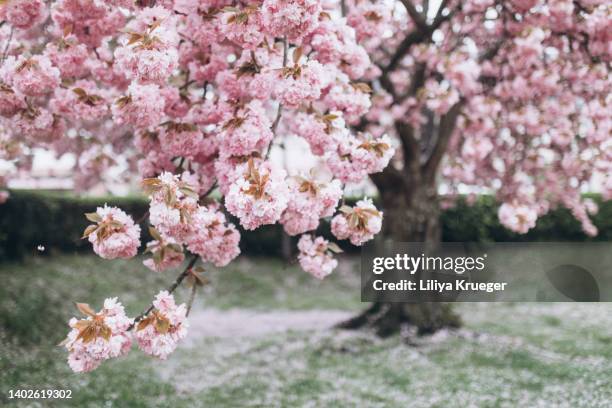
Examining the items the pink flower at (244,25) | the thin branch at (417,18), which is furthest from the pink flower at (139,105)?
the thin branch at (417,18)

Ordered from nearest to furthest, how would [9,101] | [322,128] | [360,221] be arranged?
1. [360,221]
2. [322,128]
3. [9,101]

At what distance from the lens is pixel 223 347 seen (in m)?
7.78

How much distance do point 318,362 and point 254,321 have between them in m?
3.34

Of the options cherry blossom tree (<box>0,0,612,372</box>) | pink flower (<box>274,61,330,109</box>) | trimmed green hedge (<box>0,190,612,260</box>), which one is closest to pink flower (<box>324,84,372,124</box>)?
cherry blossom tree (<box>0,0,612,372</box>)

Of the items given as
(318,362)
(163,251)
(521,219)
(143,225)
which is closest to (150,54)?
(163,251)

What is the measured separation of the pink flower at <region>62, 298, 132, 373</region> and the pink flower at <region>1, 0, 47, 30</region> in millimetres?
1832

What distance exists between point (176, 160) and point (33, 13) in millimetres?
1189

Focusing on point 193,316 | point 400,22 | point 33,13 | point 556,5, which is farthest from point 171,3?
point 193,316

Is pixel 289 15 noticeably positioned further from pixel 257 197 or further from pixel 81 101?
pixel 81 101

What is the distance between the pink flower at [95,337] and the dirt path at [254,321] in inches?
234

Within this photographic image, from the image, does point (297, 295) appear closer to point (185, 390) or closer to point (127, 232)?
point (185, 390)

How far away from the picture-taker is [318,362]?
265 inches

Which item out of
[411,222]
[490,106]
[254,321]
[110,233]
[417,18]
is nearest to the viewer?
[110,233]

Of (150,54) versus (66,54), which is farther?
(66,54)
